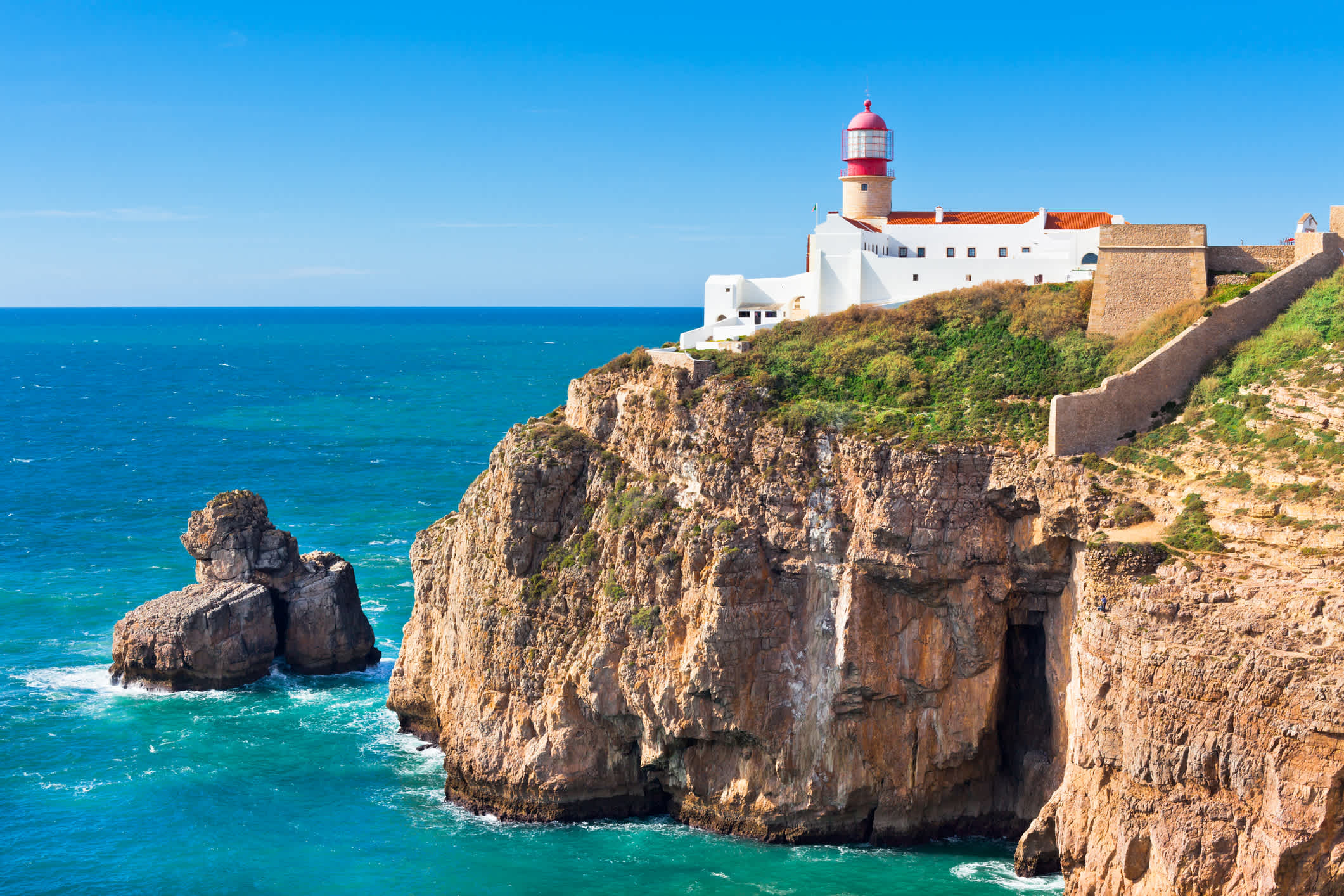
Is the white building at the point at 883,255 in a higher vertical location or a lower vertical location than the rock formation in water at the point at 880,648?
higher

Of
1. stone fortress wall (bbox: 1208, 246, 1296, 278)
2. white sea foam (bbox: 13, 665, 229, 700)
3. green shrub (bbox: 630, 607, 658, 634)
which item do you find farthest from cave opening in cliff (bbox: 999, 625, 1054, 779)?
white sea foam (bbox: 13, 665, 229, 700)

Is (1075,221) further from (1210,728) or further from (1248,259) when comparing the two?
(1210,728)

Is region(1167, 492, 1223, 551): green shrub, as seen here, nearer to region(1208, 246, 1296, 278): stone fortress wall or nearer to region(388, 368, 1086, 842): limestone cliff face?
region(388, 368, 1086, 842): limestone cliff face

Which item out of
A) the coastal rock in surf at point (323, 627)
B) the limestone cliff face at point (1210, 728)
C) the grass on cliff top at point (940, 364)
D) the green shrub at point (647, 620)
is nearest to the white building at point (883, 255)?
the grass on cliff top at point (940, 364)

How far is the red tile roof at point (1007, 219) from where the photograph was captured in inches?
1928

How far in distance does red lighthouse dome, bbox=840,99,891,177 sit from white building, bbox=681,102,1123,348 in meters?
0.04

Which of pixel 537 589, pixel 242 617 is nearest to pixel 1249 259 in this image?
pixel 537 589

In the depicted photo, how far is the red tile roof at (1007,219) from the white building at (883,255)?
0.15 feet

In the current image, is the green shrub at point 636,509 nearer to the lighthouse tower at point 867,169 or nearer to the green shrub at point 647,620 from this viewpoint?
the green shrub at point 647,620

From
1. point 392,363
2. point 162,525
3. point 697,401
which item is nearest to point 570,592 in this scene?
point 697,401

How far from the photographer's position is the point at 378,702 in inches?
1838

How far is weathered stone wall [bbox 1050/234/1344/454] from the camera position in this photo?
114ft

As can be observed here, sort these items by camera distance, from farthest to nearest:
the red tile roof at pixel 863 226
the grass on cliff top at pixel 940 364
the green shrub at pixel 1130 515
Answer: the red tile roof at pixel 863 226 → the grass on cliff top at pixel 940 364 → the green shrub at pixel 1130 515

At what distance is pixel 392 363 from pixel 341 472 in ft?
313
